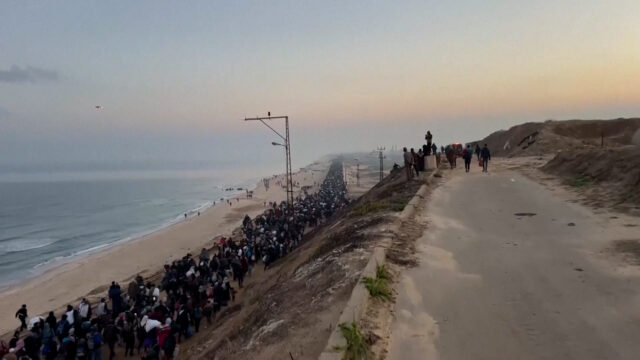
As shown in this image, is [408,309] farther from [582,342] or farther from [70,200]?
[70,200]

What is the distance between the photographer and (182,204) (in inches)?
3278

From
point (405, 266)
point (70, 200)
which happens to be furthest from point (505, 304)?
point (70, 200)

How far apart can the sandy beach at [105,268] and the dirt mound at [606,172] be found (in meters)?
26.4

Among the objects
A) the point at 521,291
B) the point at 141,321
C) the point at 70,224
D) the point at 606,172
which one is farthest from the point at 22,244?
the point at 521,291

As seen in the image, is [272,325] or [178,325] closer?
[272,325]

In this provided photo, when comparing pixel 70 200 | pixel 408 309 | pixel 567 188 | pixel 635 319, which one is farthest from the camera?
pixel 70 200

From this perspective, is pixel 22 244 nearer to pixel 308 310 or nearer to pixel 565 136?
pixel 308 310

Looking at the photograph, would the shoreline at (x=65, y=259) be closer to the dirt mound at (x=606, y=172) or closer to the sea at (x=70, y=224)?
the sea at (x=70, y=224)

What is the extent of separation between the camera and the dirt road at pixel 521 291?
4801 mm

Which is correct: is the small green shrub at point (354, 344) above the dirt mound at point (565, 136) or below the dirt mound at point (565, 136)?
below

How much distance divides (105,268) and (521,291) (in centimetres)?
3485

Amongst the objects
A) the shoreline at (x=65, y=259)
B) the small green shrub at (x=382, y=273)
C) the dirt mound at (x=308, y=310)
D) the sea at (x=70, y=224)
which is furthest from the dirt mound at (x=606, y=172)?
the sea at (x=70, y=224)

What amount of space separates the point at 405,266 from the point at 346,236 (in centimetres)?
360

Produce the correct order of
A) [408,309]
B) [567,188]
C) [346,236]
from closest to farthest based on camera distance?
[408,309] → [346,236] → [567,188]
